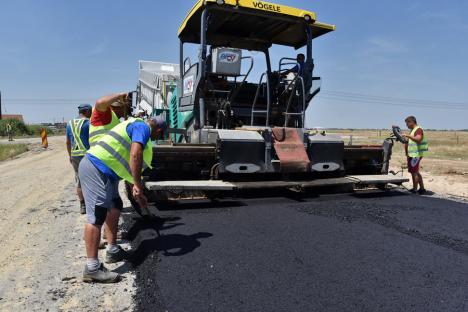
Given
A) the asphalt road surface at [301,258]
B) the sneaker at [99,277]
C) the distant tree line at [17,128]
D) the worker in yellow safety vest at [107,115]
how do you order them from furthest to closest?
the distant tree line at [17,128] < the worker in yellow safety vest at [107,115] < the sneaker at [99,277] < the asphalt road surface at [301,258]

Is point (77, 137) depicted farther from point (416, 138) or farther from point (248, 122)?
point (416, 138)

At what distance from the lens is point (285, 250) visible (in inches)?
130

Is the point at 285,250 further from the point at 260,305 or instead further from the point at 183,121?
the point at 183,121

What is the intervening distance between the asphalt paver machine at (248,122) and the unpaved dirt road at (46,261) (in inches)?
45.7

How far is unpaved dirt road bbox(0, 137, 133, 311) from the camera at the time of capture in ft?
8.13

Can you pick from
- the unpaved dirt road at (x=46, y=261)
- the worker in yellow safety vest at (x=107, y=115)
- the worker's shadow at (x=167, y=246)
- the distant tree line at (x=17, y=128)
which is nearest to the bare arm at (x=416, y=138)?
the worker's shadow at (x=167, y=246)

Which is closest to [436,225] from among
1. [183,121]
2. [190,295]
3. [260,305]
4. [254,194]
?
[254,194]

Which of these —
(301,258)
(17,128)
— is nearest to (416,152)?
(301,258)

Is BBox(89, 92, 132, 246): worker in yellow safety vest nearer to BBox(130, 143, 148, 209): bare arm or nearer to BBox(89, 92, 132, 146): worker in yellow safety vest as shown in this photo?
BBox(89, 92, 132, 146): worker in yellow safety vest

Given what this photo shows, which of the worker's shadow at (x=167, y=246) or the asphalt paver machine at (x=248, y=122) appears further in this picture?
the asphalt paver machine at (x=248, y=122)

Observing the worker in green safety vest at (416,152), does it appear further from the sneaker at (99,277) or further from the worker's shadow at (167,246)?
the sneaker at (99,277)

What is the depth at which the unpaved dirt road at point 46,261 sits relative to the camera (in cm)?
248

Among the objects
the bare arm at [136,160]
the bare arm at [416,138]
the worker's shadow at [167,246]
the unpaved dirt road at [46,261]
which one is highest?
the bare arm at [416,138]

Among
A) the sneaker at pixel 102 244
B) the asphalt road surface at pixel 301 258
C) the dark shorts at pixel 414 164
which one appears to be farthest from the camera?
the dark shorts at pixel 414 164
